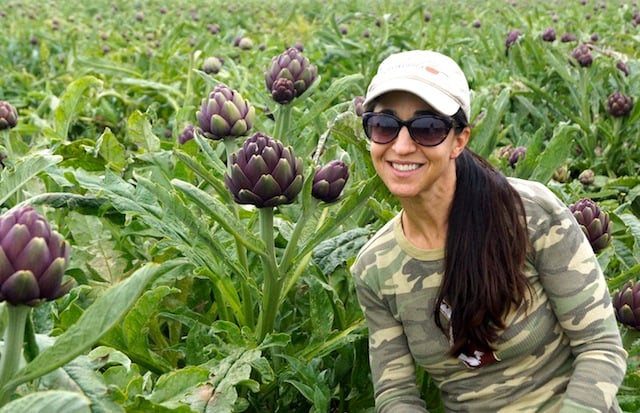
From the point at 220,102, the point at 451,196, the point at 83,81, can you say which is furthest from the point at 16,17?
the point at 451,196

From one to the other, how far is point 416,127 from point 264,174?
323 millimetres

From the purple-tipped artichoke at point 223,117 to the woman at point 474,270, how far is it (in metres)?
0.54

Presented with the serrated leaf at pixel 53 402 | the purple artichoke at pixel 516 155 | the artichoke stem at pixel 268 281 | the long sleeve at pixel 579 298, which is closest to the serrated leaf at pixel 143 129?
the artichoke stem at pixel 268 281

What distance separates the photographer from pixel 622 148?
3.71 metres

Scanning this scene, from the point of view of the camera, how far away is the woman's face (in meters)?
1.61

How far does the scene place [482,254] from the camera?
1702 millimetres

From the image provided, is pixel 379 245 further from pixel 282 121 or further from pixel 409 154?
pixel 282 121

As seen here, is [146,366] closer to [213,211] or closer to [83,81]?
[213,211]

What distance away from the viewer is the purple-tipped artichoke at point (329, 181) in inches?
73.8

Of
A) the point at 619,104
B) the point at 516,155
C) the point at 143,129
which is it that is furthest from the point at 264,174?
the point at 619,104

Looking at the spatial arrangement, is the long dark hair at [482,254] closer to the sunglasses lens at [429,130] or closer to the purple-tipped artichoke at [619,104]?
the sunglasses lens at [429,130]

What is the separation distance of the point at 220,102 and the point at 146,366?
2.28ft

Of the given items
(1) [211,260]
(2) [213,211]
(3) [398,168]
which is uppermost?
(3) [398,168]

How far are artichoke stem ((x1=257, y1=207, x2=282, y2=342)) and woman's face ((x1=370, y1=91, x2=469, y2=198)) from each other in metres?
0.30
